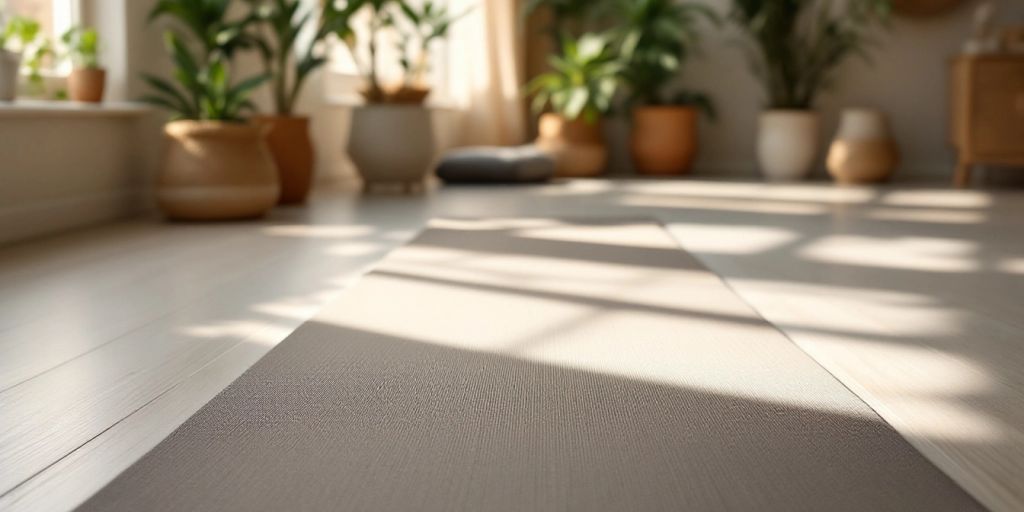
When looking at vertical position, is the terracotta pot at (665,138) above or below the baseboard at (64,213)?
above

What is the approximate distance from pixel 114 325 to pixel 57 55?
1.55 m

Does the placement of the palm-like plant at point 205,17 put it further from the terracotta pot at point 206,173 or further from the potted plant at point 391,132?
the potted plant at point 391,132

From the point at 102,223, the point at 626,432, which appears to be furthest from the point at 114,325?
the point at 102,223

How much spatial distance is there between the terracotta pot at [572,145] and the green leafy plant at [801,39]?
0.85 metres

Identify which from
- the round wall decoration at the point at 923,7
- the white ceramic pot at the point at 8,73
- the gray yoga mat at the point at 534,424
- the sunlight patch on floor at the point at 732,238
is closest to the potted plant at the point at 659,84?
the round wall decoration at the point at 923,7

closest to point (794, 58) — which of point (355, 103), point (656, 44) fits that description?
point (656, 44)

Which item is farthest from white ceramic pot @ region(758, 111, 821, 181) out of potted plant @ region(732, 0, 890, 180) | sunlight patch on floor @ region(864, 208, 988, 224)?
sunlight patch on floor @ region(864, 208, 988, 224)

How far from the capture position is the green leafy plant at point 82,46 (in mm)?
2650

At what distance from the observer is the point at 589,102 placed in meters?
4.95

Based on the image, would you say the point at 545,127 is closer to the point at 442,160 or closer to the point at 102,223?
the point at 442,160

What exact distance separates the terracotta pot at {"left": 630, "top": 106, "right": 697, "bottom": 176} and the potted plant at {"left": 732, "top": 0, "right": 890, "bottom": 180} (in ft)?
1.11

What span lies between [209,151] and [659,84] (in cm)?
290

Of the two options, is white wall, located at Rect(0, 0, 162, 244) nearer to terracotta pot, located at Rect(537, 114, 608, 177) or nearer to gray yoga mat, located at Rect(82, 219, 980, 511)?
gray yoga mat, located at Rect(82, 219, 980, 511)

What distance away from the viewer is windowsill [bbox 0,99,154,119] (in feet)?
7.73
